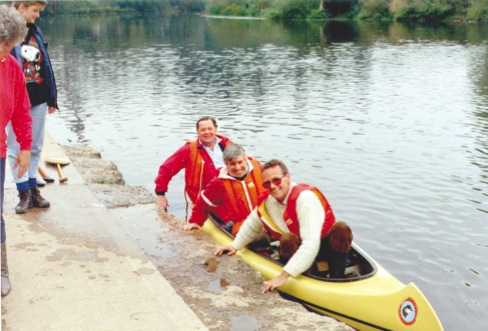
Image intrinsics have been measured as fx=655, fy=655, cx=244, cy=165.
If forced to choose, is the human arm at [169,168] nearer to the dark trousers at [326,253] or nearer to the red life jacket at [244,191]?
the red life jacket at [244,191]

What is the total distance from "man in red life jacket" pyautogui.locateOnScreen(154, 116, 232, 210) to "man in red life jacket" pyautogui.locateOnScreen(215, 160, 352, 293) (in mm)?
1639

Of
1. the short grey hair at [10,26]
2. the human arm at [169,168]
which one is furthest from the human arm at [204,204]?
the short grey hair at [10,26]

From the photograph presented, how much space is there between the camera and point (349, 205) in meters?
9.41

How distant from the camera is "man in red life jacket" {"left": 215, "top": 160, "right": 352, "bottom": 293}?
5090 mm

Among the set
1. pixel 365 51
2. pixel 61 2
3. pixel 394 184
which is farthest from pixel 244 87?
pixel 61 2

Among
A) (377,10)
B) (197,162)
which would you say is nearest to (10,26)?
(197,162)

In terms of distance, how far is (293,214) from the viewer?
5.24m

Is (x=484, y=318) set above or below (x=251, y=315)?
below

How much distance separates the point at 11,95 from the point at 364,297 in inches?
116

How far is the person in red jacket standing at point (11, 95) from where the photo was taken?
3.72 meters

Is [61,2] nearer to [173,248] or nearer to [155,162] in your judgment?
[155,162]

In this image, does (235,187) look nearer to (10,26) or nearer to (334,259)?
(334,259)

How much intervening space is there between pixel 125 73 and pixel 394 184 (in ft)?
52.2

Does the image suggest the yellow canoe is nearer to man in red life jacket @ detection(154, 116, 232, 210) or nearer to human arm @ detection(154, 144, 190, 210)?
man in red life jacket @ detection(154, 116, 232, 210)
